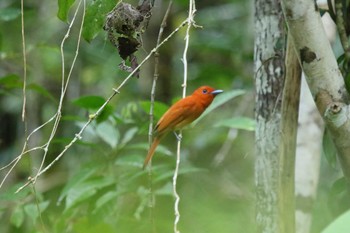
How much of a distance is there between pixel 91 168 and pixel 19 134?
2.00 meters

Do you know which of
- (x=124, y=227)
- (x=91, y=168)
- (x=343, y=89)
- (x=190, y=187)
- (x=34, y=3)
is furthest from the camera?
(x=34, y=3)

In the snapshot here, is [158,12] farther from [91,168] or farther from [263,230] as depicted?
[263,230]

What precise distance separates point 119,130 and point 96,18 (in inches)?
101

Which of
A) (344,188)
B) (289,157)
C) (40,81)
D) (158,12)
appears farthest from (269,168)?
(40,81)

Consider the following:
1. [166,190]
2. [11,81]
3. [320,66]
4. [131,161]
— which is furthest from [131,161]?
[320,66]

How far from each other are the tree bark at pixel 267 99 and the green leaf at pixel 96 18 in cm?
48

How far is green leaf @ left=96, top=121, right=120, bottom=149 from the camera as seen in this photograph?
9.77 feet

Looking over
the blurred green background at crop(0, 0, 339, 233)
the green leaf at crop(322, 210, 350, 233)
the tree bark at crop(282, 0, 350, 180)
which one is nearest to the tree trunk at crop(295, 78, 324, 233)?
the blurred green background at crop(0, 0, 339, 233)

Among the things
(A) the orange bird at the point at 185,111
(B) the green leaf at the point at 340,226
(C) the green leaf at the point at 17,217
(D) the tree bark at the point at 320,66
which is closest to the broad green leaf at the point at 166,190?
(A) the orange bird at the point at 185,111

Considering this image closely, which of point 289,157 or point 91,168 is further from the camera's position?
point 91,168

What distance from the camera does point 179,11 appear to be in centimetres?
491

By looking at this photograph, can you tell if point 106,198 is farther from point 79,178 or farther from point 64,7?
point 64,7

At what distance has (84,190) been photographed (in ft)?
8.84

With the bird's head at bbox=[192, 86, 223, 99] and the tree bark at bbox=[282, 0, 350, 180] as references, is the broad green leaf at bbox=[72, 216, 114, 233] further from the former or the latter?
the tree bark at bbox=[282, 0, 350, 180]
